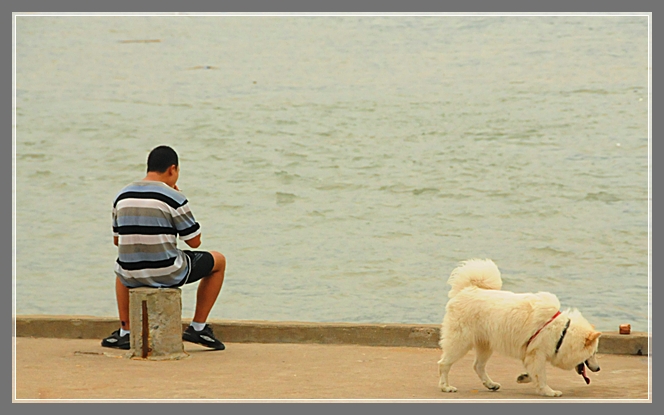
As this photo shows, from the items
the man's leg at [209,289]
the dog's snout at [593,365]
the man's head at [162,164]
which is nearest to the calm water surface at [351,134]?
the man's leg at [209,289]

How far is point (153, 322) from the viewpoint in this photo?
666 cm

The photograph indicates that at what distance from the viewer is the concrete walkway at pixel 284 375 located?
5723mm

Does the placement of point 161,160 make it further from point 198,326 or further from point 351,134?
point 351,134

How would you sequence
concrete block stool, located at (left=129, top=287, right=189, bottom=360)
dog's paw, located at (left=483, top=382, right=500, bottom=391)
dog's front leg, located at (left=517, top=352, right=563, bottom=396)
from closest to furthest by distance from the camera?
dog's front leg, located at (left=517, top=352, right=563, bottom=396), dog's paw, located at (left=483, top=382, right=500, bottom=391), concrete block stool, located at (left=129, top=287, right=189, bottom=360)

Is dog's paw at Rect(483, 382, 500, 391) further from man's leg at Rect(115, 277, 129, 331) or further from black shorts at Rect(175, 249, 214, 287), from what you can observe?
man's leg at Rect(115, 277, 129, 331)

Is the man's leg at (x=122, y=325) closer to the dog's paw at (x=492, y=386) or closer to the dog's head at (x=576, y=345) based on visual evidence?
the dog's paw at (x=492, y=386)

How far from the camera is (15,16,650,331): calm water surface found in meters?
13.3

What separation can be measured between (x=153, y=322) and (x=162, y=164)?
1.00 meters

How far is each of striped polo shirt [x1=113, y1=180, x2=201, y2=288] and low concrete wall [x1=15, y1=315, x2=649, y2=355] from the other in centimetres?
83

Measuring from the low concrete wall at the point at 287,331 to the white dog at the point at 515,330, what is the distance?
133 centimetres

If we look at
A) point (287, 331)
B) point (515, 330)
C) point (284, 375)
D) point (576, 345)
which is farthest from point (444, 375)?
point (287, 331)

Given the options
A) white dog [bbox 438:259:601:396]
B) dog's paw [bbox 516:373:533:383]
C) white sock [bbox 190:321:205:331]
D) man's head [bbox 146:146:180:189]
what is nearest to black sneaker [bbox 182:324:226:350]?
white sock [bbox 190:321:205:331]

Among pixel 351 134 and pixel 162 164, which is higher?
pixel 351 134

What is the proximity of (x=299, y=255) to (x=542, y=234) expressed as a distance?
3.01 metres
